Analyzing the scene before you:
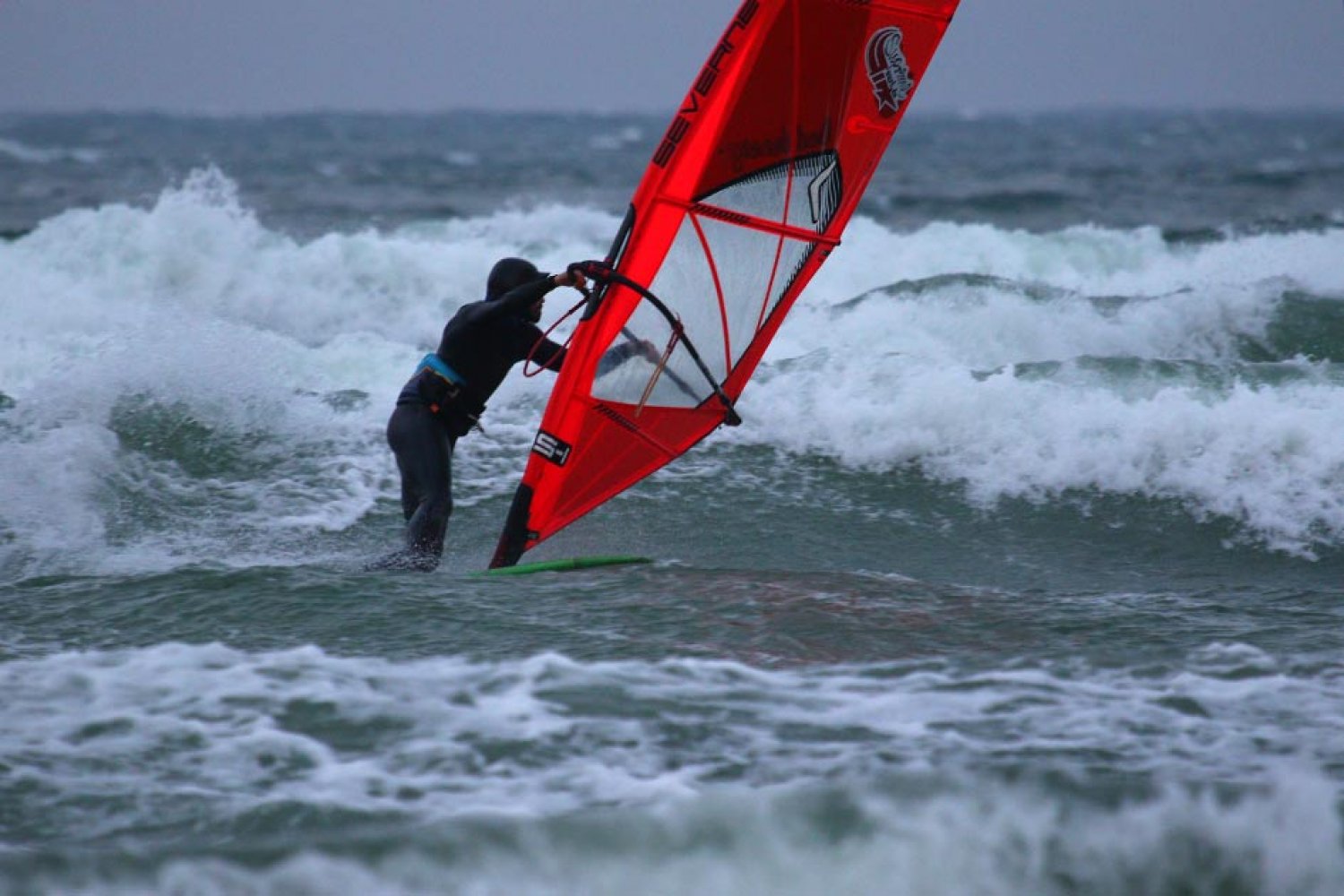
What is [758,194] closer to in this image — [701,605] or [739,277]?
[739,277]

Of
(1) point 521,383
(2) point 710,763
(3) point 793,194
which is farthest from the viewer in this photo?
(1) point 521,383

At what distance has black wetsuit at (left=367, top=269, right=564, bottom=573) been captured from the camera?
5461 millimetres

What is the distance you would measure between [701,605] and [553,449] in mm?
1012

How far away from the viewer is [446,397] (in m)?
5.50

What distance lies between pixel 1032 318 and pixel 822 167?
4.79 metres

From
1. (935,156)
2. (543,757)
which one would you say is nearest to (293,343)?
(543,757)

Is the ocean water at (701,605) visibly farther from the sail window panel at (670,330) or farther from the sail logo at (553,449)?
the sail window panel at (670,330)

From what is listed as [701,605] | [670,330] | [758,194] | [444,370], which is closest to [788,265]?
[758,194]

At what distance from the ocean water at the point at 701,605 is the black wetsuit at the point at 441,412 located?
1.02 ft

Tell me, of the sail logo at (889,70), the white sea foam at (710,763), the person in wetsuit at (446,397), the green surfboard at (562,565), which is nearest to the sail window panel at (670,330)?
the person in wetsuit at (446,397)

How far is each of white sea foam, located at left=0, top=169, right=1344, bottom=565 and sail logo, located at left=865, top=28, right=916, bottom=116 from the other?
2.11 metres

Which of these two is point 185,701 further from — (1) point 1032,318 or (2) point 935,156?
(2) point 935,156

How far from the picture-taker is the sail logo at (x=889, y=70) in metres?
5.74

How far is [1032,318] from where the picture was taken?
33.6ft
